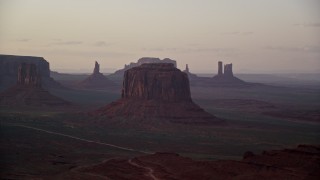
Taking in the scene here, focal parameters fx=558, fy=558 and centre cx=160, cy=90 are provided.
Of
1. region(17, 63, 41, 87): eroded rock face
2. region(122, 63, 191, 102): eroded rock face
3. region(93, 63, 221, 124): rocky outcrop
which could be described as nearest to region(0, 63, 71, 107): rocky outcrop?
region(17, 63, 41, 87): eroded rock face

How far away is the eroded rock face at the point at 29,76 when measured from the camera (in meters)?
156

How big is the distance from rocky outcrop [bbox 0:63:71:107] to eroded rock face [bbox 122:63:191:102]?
107 ft

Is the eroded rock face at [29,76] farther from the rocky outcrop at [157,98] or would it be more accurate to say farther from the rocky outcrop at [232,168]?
the rocky outcrop at [232,168]

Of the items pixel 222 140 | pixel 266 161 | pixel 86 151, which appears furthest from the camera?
pixel 222 140

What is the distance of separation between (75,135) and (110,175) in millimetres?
38646

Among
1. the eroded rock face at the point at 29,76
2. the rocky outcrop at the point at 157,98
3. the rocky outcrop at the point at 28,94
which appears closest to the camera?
the rocky outcrop at the point at 157,98

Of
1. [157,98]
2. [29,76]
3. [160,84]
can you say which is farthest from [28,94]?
[160,84]

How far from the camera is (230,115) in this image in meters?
148

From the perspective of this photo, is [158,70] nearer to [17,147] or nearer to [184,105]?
[184,105]

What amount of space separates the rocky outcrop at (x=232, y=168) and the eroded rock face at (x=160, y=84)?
54623 mm

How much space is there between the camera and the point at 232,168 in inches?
2405

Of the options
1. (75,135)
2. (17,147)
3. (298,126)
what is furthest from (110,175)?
(298,126)

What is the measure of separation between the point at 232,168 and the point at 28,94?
10304 centimetres

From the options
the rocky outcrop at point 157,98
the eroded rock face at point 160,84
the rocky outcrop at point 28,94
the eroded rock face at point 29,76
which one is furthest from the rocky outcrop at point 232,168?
the eroded rock face at point 29,76
